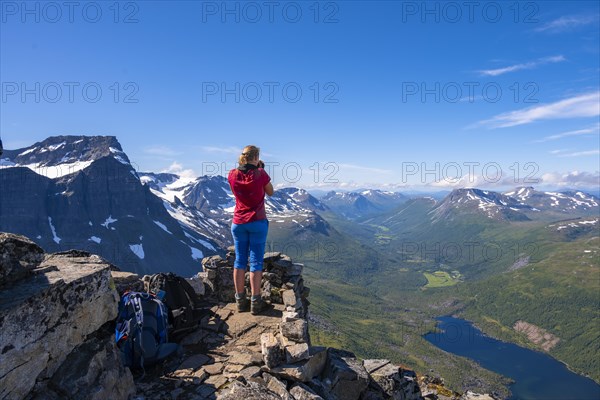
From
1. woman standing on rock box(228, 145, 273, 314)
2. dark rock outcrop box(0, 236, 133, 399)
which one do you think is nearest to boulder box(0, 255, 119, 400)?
dark rock outcrop box(0, 236, 133, 399)

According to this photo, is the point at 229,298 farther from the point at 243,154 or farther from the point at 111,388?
the point at 111,388

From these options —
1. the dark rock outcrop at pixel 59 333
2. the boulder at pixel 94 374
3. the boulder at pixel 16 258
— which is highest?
the boulder at pixel 16 258

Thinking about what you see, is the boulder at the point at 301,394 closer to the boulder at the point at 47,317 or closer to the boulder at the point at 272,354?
the boulder at the point at 272,354

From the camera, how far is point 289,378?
35.9 ft

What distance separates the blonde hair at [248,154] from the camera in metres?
14.3

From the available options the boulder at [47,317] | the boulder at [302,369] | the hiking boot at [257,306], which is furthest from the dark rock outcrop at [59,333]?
the hiking boot at [257,306]

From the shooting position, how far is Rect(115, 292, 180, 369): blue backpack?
11.1 metres

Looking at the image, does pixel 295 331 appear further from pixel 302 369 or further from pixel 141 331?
pixel 141 331

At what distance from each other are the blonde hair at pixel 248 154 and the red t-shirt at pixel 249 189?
0.23 metres

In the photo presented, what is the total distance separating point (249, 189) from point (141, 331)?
6.33 meters

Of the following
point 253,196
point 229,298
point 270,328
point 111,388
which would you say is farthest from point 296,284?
point 111,388

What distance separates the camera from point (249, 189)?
A: 1424 centimetres

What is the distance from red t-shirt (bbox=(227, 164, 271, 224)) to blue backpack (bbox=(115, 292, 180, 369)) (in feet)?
14.9

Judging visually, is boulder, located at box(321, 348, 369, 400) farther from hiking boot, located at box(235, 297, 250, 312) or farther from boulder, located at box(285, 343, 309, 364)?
hiking boot, located at box(235, 297, 250, 312)
